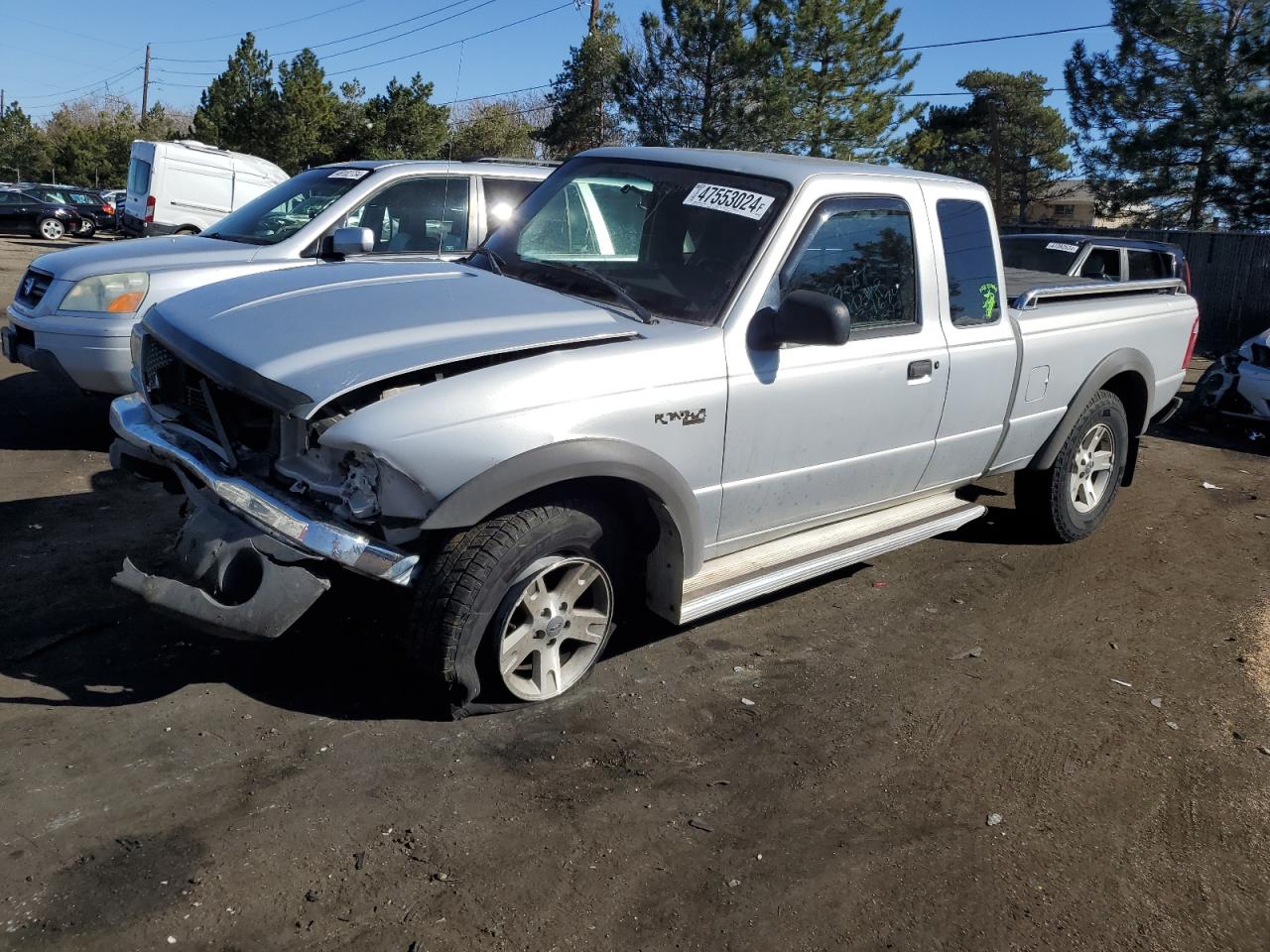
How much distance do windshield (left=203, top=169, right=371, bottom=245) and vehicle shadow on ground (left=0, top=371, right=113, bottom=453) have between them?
57.7 inches

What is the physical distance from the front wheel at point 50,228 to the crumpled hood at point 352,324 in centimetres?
2761

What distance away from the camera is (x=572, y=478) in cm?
343

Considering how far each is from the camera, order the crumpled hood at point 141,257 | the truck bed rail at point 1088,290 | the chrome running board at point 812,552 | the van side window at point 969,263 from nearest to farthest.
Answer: the chrome running board at point 812,552
the van side window at point 969,263
the truck bed rail at point 1088,290
the crumpled hood at point 141,257

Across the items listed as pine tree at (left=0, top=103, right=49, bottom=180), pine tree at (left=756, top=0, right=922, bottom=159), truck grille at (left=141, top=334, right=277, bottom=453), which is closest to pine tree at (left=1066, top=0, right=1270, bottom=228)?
pine tree at (left=756, top=0, right=922, bottom=159)

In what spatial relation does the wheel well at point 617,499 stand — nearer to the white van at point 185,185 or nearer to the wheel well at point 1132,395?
the wheel well at point 1132,395

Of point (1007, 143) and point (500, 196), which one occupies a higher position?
point (1007, 143)

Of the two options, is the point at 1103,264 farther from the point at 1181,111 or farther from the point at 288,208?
the point at 1181,111

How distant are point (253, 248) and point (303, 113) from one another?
30.9m

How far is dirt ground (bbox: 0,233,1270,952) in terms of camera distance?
278 centimetres

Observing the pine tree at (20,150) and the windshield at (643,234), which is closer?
the windshield at (643,234)

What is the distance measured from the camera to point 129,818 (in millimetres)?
3006

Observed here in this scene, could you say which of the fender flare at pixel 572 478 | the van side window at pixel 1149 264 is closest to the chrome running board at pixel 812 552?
the fender flare at pixel 572 478

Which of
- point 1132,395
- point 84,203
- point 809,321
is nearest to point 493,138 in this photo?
point 84,203

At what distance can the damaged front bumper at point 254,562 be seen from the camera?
3.15m
